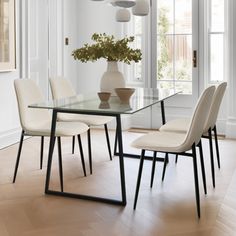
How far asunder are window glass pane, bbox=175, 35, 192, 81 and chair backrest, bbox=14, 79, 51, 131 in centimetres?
267

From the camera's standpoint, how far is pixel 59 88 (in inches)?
177

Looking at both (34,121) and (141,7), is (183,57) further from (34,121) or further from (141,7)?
(34,121)

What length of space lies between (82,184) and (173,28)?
3270 mm

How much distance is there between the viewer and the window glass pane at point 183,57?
6117mm

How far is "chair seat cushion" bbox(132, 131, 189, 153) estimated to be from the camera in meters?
2.99

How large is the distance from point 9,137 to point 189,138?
2887 millimetres

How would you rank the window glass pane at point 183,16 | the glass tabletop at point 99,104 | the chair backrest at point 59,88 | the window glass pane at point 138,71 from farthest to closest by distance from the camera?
the window glass pane at point 138,71
the window glass pane at point 183,16
the chair backrest at point 59,88
the glass tabletop at point 99,104

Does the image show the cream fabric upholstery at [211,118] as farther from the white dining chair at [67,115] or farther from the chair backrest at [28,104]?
the chair backrest at [28,104]

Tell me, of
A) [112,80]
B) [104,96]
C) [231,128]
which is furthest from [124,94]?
[231,128]

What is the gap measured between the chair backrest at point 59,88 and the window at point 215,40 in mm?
2256

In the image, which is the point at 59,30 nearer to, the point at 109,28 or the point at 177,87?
the point at 109,28

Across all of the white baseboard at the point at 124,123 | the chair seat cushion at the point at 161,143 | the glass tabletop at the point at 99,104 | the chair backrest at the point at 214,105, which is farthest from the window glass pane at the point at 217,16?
the chair seat cushion at the point at 161,143

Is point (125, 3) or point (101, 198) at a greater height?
point (125, 3)

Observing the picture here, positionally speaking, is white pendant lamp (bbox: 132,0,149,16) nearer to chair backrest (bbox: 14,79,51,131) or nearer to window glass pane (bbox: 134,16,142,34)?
chair backrest (bbox: 14,79,51,131)
